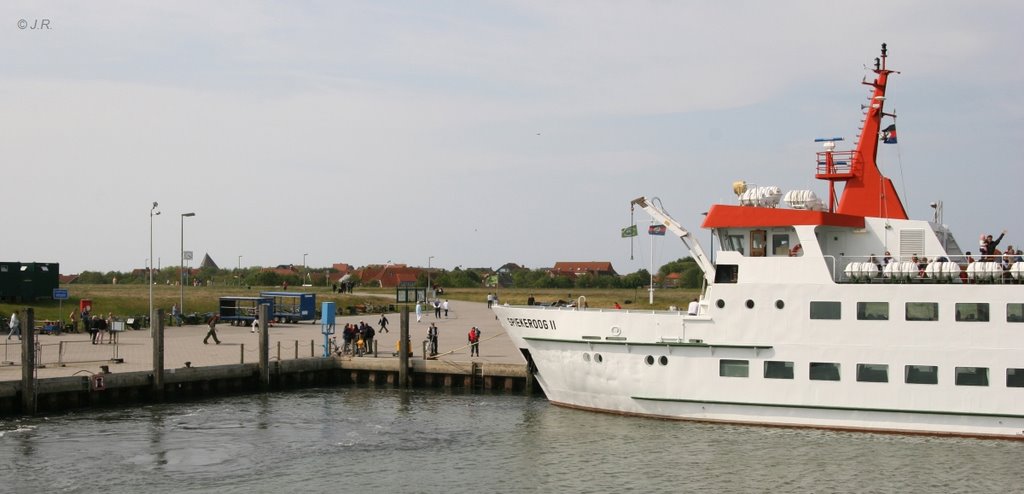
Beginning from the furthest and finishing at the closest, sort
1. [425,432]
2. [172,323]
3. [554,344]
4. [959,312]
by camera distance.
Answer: [172,323] < [554,344] < [425,432] < [959,312]

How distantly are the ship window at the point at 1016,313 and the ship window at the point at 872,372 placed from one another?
139 inches

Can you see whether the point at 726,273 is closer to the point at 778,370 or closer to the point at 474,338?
the point at 778,370

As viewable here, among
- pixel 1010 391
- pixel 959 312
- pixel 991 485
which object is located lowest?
pixel 991 485

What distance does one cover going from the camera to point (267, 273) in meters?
133

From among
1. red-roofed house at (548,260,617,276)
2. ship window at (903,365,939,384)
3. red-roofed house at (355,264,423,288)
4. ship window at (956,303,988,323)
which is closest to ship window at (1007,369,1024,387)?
ship window at (956,303,988,323)

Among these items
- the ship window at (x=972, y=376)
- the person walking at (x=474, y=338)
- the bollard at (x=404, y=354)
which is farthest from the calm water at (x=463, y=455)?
the person walking at (x=474, y=338)

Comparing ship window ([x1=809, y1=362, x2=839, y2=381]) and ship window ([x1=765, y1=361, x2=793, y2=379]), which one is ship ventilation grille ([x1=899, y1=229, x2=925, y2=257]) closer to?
ship window ([x1=809, y1=362, x2=839, y2=381])

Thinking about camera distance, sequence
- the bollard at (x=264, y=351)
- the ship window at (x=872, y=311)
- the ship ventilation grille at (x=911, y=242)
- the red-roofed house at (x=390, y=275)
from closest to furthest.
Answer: the ship window at (x=872, y=311)
the ship ventilation grille at (x=911, y=242)
the bollard at (x=264, y=351)
the red-roofed house at (x=390, y=275)

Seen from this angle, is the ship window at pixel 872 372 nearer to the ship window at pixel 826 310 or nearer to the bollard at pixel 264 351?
the ship window at pixel 826 310

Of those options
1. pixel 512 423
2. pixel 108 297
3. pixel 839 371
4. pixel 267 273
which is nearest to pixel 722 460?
pixel 839 371

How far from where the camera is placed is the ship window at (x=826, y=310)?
29.9 metres

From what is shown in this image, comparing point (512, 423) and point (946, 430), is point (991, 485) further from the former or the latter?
point (512, 423)

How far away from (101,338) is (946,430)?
35210mm

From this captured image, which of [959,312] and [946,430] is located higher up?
[959,312]
